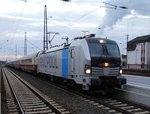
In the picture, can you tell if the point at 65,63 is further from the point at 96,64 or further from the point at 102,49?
Result: the point at 96,64

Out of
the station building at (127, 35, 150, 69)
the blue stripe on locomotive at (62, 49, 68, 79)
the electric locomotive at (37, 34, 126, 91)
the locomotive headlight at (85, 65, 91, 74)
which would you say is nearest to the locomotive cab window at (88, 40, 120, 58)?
the electric locomotive at (37, 34, 126, 91)

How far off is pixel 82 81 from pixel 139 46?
69.0m

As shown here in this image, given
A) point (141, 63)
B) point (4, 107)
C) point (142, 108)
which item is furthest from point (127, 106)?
point (141, 63)

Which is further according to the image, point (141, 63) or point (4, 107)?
point (141, 63)

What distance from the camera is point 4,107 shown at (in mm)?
15445

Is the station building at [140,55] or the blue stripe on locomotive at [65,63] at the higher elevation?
the station building at [140,55]

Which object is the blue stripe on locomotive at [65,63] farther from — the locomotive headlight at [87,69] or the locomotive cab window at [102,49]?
the locomotive headlight at [87,69]

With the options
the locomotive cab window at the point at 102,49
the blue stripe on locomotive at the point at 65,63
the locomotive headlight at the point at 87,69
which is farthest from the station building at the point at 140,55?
the locomotive headlight at the point at 87,69

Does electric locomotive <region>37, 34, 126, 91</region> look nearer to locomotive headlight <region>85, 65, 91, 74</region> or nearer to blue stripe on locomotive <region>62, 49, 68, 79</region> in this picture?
locomotive headlight <region>85, 65, 91, 74</region>

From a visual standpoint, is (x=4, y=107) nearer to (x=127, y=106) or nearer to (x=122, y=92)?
(x=127, y=106)

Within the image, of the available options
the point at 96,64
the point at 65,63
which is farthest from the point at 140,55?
the point at 96,64

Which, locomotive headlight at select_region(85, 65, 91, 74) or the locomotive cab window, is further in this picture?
the locomotive cab window

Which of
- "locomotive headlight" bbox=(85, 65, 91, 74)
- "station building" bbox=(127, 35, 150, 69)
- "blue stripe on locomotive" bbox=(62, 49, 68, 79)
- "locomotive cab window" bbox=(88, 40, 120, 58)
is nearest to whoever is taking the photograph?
"locomotive headlight" bbox=(85, 65, 91, 74)

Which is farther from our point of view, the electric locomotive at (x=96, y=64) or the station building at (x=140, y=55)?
the station building at (x=140, y=55)
